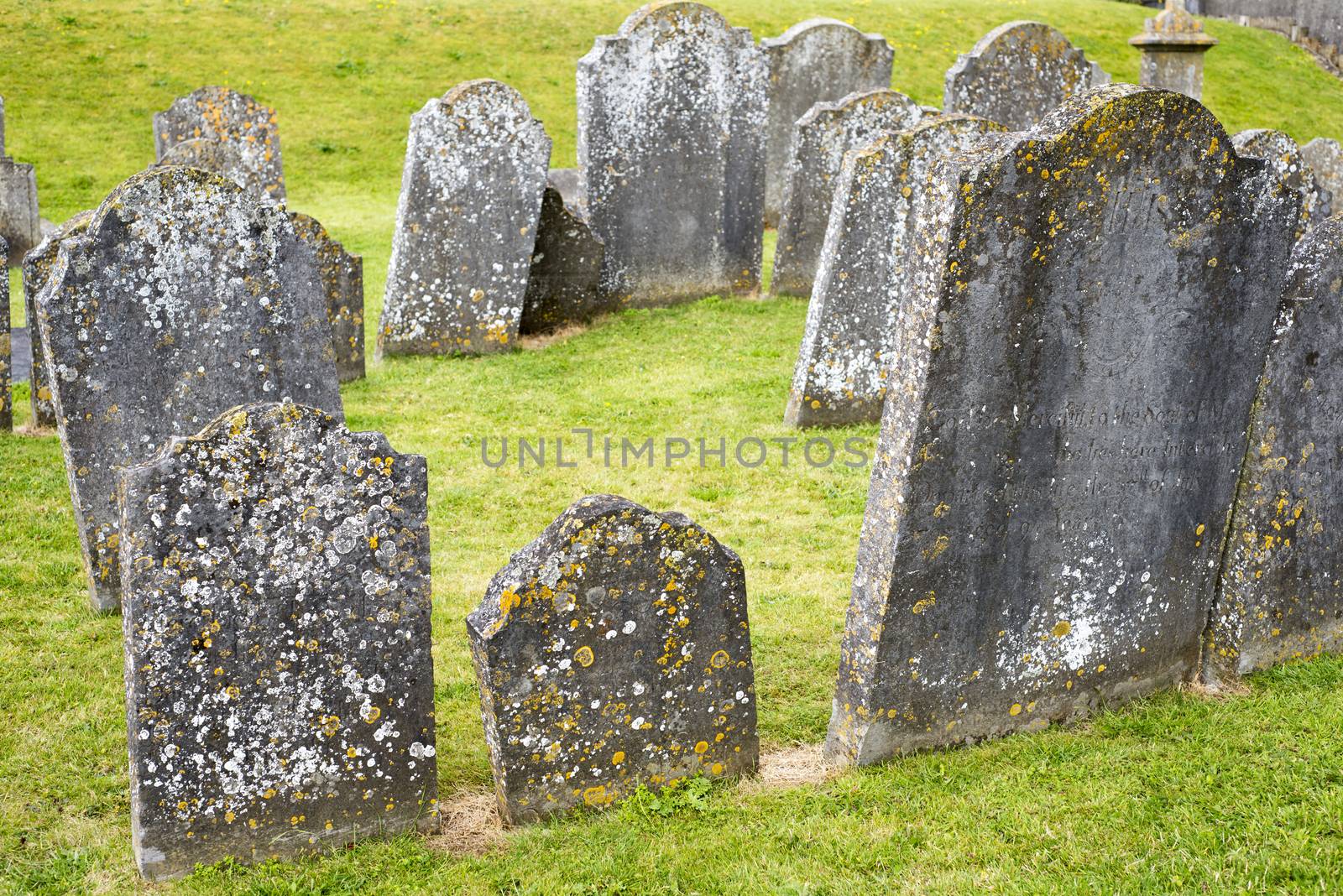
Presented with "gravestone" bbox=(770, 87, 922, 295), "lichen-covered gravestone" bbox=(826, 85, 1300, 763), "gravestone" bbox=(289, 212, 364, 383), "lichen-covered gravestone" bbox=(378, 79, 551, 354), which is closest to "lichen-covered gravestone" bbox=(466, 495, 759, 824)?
"lichen-covered gravestone" bbox=(826, 85, 1300, 763)

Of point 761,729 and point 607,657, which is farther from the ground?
point 607,657

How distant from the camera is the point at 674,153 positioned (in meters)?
12.8

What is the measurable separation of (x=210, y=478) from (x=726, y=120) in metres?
10.1

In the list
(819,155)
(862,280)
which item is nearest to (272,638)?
(862,280)

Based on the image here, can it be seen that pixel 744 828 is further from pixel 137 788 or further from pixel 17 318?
pixel 17 318

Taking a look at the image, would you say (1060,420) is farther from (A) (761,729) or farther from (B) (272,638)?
(B) (272,638)

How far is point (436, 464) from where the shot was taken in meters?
8.66

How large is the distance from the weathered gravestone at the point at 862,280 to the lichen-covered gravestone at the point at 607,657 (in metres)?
5.13

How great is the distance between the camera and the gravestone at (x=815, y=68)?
17469 millimetres

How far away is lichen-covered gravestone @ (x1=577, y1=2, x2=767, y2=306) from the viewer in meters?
12.3

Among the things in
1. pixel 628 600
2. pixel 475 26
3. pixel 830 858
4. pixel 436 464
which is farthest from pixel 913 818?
pixel 475 26

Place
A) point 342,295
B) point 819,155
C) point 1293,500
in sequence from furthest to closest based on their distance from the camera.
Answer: point 819,155, point 342,295, point 1293,500

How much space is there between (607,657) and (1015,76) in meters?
10.9

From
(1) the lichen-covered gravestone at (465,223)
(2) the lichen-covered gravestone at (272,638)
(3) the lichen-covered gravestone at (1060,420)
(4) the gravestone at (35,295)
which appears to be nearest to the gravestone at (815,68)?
(1) the lichen-covered gravestone at (465,223)
